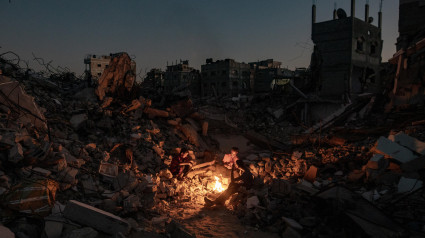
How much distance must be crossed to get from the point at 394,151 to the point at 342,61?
55.7 feet

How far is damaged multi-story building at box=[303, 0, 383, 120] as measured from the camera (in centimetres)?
2083

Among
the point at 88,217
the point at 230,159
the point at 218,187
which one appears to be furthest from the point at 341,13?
the point at 88,217

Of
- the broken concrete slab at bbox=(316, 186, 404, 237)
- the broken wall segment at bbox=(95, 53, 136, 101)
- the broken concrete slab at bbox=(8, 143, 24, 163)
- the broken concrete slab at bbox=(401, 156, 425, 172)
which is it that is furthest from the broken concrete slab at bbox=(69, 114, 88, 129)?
the broken concrete slab at bbox=(401, 156, 425, 172)

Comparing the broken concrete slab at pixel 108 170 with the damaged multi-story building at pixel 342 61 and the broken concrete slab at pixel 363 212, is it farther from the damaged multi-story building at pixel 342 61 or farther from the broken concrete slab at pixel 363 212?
the damaged multi-story building at pixel 342 61

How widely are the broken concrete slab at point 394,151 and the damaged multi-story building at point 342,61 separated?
15221 millimetres

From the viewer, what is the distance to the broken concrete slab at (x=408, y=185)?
200 inches

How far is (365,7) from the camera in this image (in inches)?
952

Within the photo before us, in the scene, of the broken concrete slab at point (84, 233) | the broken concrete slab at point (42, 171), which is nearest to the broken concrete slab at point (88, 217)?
the broken concrete slab at point (84, 233)

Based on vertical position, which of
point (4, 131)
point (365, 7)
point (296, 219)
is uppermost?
point (365, 7)

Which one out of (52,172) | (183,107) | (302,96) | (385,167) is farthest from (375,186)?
(302,96)

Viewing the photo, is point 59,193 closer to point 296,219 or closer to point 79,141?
point 79,141

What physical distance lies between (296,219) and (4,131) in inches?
227

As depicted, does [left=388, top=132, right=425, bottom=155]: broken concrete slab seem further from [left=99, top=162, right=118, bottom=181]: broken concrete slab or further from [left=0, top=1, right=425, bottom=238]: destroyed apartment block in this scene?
[left=99, top=162, right=118, bottom=181]: broken concrete slab

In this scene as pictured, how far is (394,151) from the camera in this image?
244 inches
